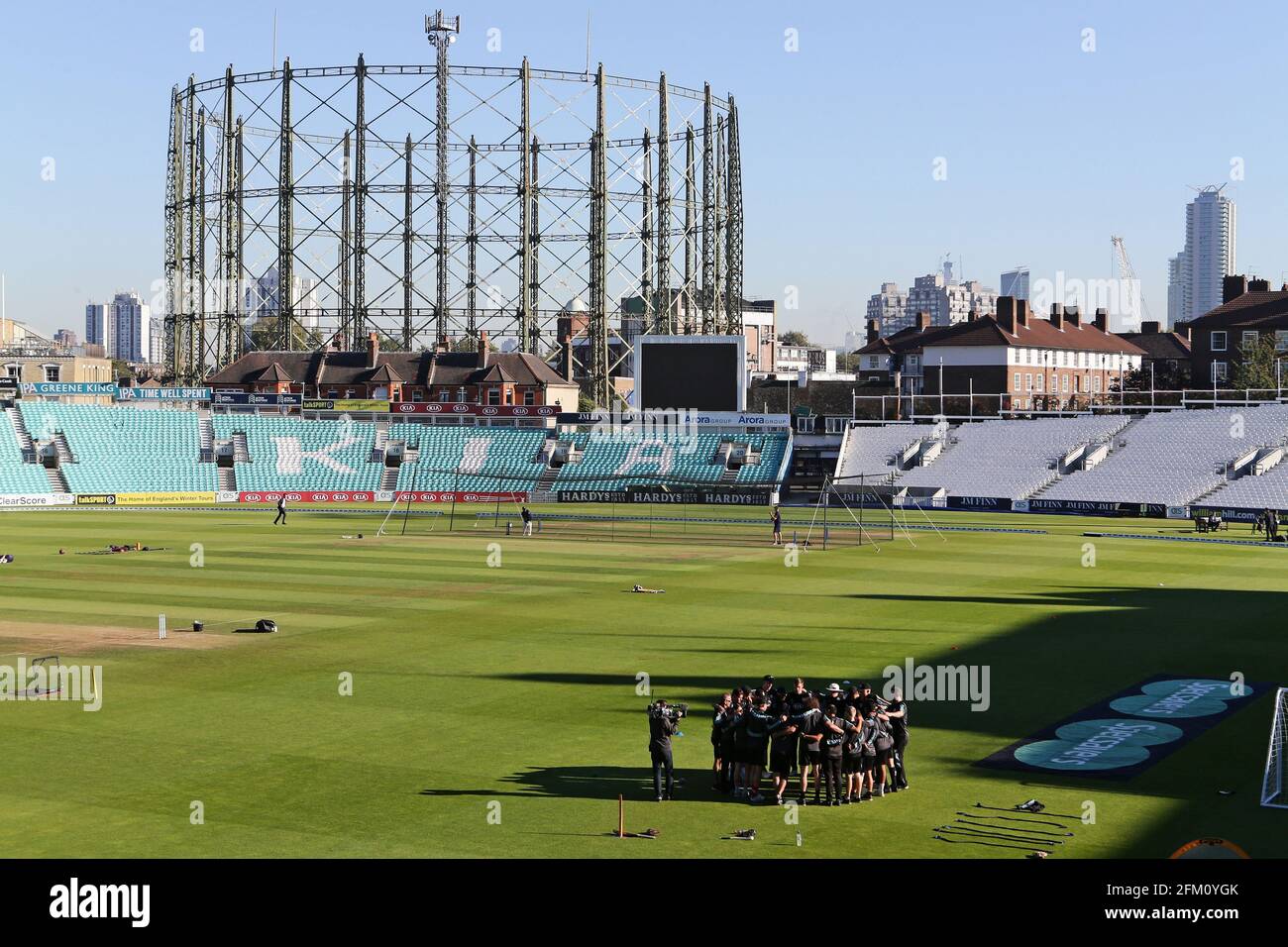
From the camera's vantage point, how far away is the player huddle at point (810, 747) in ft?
62.8

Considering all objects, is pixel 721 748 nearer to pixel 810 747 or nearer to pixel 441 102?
pixel 810 747

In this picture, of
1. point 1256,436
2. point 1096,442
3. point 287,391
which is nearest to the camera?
point 1256,436

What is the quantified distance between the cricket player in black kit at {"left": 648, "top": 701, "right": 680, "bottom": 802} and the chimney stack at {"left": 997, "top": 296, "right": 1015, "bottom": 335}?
105m

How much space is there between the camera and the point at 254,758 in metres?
Result: 21.3

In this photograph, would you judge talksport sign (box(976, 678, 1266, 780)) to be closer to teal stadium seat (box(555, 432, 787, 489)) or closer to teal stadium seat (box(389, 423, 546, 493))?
teal stadium seat (box(555, 432, 787, 489))

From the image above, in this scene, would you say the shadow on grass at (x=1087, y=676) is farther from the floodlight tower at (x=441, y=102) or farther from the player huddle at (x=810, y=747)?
the floodlight tower at (x=441, y=102)

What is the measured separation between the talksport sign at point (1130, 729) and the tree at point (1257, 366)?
3382 inches

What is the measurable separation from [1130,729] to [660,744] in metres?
8.83

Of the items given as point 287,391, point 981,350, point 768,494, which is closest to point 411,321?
point 287,391

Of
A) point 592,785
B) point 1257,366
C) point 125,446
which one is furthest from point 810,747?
point 1257,366

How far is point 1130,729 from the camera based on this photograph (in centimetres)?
2338

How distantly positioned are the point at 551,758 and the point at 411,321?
9290 cm

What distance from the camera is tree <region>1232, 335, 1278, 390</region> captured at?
349 feet
